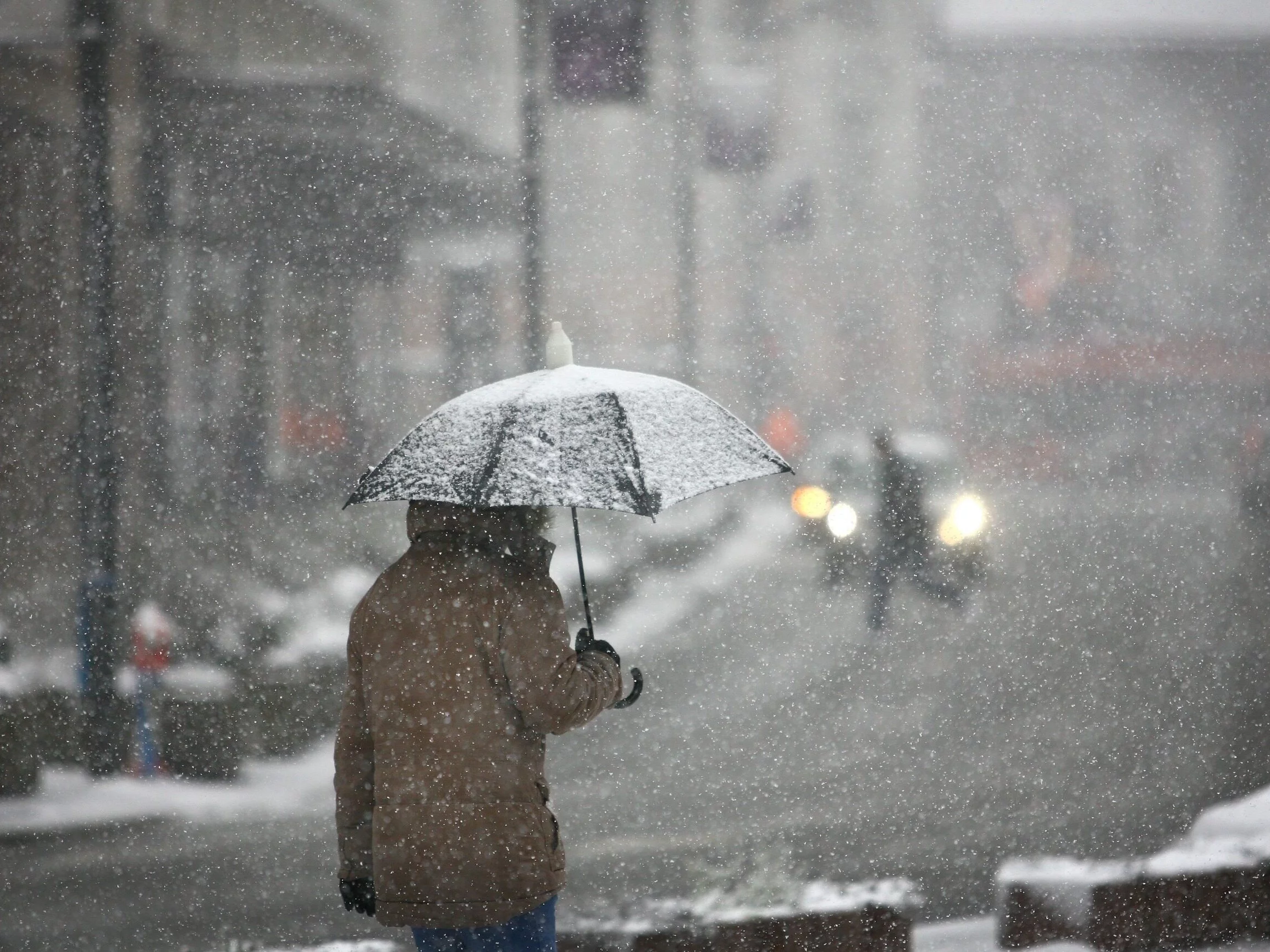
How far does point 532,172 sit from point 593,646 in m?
7.81

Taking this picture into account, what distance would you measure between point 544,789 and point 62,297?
24.5 ft

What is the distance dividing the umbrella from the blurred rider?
21.9 ft

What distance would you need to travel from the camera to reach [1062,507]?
603 inches

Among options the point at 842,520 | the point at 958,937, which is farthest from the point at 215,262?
the point at 958,937

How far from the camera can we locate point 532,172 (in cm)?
963

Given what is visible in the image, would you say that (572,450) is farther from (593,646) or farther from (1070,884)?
(1070,884)

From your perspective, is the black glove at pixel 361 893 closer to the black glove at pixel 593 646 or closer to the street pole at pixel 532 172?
the black glove at pixel 593 646

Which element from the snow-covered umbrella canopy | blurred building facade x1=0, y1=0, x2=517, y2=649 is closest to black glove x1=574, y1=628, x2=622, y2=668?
the snow-covered umbrella canopy

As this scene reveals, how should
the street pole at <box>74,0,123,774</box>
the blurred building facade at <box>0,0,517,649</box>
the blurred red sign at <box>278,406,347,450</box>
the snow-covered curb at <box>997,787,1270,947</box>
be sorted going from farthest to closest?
the blurred red sign at <box>278,406,347,450</box> < the blurred building facade at <box>0,0,517,649</box> < the street pole at <box>74,0,123,774</box> < the snow-covered curb at <box>997,787,1270,947</box>

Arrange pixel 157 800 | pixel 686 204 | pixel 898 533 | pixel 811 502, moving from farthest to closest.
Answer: pixel 686 204 < pixel 811 502 < pixel 898 533 < pixel 157 800

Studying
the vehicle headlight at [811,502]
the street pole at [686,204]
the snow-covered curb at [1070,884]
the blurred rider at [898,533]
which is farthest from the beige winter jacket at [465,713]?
the street pole at [686,204]

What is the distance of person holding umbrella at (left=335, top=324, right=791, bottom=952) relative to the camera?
7.01 ft

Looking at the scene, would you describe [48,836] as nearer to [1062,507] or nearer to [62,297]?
[62,297]

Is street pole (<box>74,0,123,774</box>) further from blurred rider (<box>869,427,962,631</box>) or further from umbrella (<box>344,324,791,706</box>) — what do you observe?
blurred rider (<box>869,427,962,631</box>)
